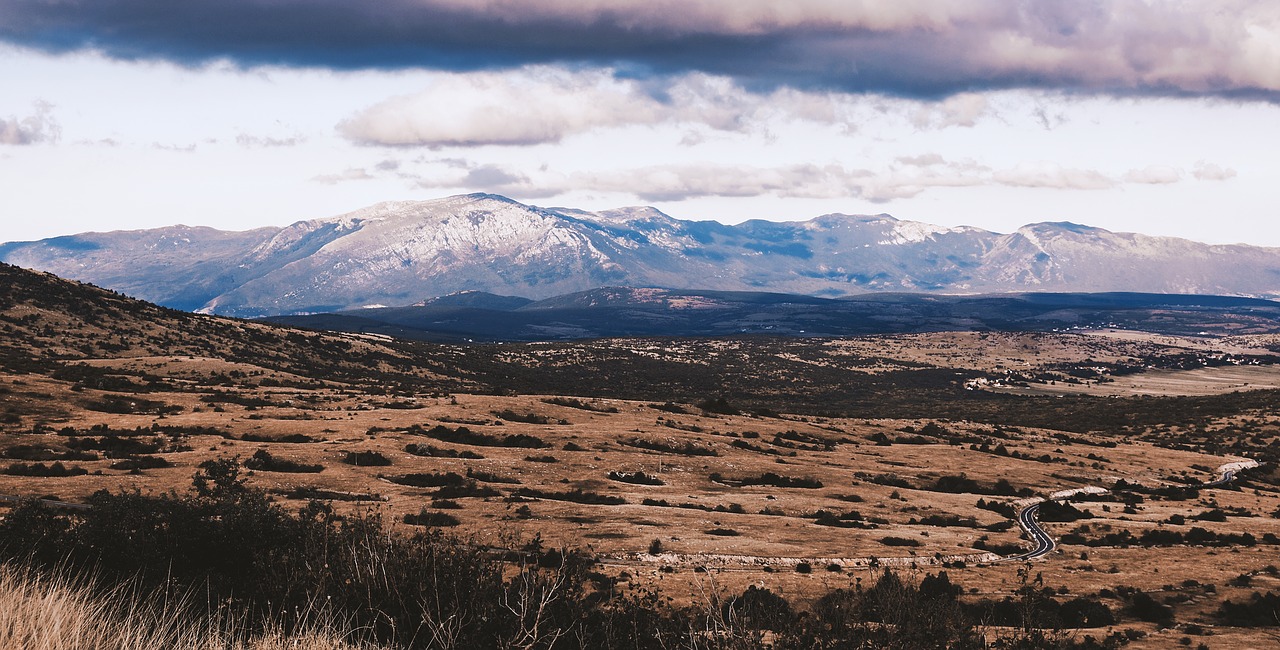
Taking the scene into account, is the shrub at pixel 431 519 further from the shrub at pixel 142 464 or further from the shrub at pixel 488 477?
the shrub at pixel 142 464

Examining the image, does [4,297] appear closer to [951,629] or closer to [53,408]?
[53,408]

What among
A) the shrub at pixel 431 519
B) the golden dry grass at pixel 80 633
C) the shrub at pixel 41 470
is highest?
the golden dry grass at pixel 80 633

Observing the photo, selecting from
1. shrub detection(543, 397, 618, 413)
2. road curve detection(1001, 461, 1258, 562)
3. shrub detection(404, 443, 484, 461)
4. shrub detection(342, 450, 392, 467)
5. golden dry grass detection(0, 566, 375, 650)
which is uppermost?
golden dry grass detection(0, 566, 375, 650)

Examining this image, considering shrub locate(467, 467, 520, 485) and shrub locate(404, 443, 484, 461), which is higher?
shrub locate(404, 443, 484, 461)

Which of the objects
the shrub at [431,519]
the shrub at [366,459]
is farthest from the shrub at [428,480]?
the shrub at [431,519]

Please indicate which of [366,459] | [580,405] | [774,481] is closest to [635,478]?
[774,481]

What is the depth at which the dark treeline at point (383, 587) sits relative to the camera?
15008mm

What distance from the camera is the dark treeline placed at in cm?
1501

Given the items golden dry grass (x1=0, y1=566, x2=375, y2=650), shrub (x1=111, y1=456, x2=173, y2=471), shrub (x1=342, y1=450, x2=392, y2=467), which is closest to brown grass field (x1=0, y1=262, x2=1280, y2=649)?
golden dry grass (x1=0, y1=566, x2=375, y2=650)

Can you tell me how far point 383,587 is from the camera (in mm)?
16297

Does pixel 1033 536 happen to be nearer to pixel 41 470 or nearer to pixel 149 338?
pixel 41 470

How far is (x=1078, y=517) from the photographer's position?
54.3m

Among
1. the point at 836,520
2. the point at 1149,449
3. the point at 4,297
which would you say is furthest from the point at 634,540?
the point at 4,297

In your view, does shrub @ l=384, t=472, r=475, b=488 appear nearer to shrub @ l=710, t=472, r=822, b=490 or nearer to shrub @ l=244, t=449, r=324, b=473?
shrub @ l=244, t=449, r=324, b=473
